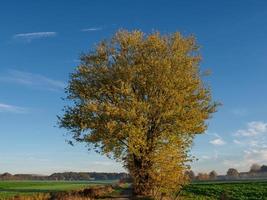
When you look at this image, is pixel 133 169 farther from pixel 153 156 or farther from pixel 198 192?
pixel 198 192

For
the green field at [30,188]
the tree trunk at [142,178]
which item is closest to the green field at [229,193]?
the tree trunk at [142,178]

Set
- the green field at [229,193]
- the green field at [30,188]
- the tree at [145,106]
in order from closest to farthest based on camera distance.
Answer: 1. the tree at [145,106]
2. the green field at [229,193]
3. the green field at [30,188]

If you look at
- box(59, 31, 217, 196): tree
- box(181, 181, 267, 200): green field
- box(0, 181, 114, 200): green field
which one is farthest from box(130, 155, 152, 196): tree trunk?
box(0, 181, 114, 200): green field

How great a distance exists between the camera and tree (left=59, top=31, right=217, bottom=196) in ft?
166

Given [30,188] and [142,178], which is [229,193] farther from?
[30,188]

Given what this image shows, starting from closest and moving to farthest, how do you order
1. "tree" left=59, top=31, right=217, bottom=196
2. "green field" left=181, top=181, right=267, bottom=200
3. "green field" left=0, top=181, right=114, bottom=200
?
"tree" left=59, top=31, right=217, bottom=196, "green field" left=181, top=181, right=267, bottom=200, "green field" left=0, top=181, right=114, bottom=200

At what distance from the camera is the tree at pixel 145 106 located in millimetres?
50500

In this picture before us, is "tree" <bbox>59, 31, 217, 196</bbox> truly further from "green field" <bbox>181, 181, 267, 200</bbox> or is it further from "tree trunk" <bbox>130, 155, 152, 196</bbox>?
"green field" <bbox>181, 181, 267, 200</bbox>

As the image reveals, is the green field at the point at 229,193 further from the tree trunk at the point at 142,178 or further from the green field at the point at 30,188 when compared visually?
the green field at the point at 30,188

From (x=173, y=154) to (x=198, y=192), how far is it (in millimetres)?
21964

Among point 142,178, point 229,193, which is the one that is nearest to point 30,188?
point 229,193

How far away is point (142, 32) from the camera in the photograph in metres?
58.2

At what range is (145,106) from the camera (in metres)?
51.1

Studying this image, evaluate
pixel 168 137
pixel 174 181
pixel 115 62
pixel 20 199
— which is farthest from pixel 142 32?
pixel 20 199
